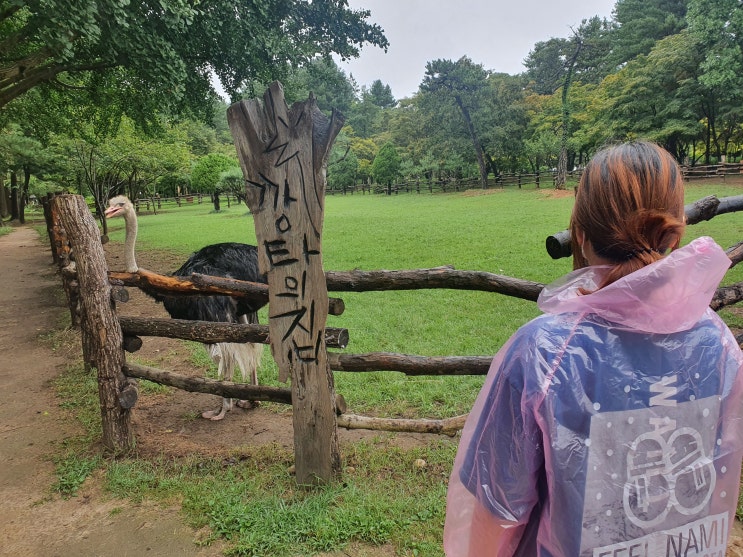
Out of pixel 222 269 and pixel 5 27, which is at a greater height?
pixel 5 27

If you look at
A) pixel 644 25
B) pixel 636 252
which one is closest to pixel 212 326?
pixel 636 252

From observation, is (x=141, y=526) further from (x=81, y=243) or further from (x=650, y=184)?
(x=650, y=184)

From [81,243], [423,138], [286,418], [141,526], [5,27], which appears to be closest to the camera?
[141,526]

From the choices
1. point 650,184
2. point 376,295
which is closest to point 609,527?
point 650,184

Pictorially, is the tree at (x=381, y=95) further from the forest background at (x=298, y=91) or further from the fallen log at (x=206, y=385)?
the fallen log at (x=206, y=385)

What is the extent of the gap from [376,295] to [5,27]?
26.4ft

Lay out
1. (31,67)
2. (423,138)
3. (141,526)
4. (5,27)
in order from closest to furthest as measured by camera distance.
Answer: (141,526) < (31,67) < (5,27) < (423,138)

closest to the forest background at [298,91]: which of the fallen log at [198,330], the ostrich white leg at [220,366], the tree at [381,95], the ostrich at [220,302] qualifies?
the fallen log at [198,330]

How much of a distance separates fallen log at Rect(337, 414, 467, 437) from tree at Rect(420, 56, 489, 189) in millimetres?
29897

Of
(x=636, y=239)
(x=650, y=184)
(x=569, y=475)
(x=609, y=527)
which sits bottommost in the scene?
(x=609, y=527)

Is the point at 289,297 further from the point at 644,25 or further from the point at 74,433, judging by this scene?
the point at 644,25

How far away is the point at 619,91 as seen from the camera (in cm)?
2541

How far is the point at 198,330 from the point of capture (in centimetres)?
345

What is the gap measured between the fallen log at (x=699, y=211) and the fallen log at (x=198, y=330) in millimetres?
1818
